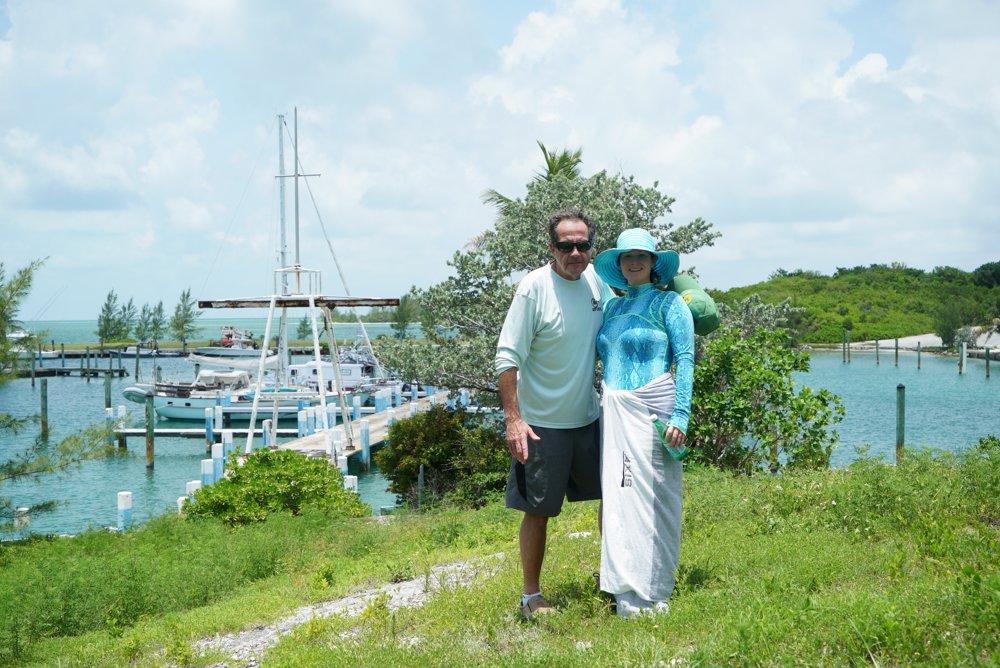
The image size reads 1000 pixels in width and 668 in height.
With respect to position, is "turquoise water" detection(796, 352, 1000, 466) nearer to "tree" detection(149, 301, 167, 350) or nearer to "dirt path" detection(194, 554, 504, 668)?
"dirt path" detection(194, 554, 504, 668)

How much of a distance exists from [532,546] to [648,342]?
4.12 ft

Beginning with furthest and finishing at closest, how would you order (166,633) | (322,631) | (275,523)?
1. (275,523)
2. (166,633)
3. (322,631)

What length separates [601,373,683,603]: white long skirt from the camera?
4.15 m

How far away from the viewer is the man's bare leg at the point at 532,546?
443cm

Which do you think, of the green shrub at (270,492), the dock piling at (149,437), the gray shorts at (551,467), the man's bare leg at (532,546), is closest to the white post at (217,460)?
the dock piling at (149,437)

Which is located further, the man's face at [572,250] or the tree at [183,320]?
the tree at [183,320]

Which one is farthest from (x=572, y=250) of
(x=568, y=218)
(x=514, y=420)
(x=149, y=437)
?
(x=149, y=437)

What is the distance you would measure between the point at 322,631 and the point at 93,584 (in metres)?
3.51

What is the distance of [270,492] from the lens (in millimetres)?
11188

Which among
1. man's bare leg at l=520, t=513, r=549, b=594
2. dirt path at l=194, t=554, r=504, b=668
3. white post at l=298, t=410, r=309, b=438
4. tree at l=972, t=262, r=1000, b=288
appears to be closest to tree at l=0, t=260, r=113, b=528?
dirt path at l=194, t=554, r=504, b=668

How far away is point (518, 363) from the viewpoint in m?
4.24

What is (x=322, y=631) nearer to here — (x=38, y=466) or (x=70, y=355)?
(x=38, y=466)

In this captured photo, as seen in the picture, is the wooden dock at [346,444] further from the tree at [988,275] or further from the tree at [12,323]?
the tree at [988,275]

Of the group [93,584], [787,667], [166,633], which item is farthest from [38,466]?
[787,667]
